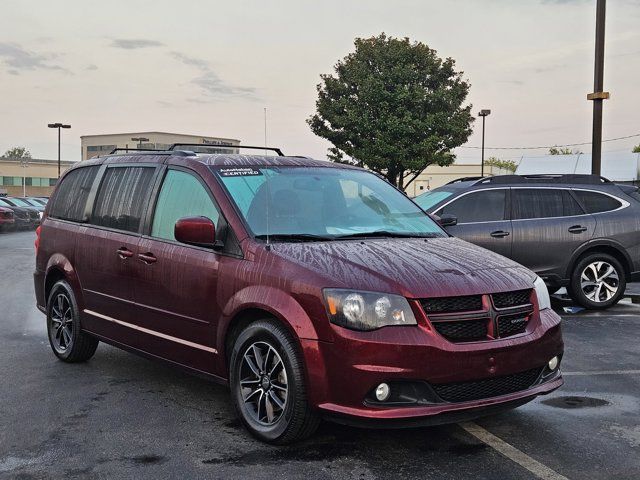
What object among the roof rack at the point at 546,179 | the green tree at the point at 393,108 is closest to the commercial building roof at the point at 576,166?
the green tree at the point at 393,108

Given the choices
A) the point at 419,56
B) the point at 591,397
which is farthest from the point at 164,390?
the point at 419,56

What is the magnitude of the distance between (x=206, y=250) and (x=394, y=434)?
1690mm

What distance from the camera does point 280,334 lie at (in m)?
4.09

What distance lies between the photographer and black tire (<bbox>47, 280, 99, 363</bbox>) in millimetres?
6199

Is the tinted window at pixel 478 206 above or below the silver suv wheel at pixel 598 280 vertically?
above

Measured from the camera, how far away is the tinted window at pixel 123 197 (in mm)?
5523

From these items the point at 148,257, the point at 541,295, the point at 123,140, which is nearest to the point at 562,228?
the point at 541,295

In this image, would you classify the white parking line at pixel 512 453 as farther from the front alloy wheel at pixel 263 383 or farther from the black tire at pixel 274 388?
the front alloy wheel at pixel 263 383

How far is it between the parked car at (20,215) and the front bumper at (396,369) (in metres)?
27.8

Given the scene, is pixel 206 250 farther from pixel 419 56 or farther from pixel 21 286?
pixel 419 56

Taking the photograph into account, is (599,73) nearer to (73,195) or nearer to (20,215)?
(73,195)

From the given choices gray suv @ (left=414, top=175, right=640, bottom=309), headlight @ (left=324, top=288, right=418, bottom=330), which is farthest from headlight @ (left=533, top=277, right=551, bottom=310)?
gray suv @ (left=414, top=175, right=640, bottom=309)

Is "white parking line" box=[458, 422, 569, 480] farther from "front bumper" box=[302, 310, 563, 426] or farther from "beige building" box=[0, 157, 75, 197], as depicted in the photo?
"beige building" box=[0, 157, 75, 197]

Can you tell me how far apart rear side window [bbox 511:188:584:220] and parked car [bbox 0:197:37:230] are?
24.4 meters
